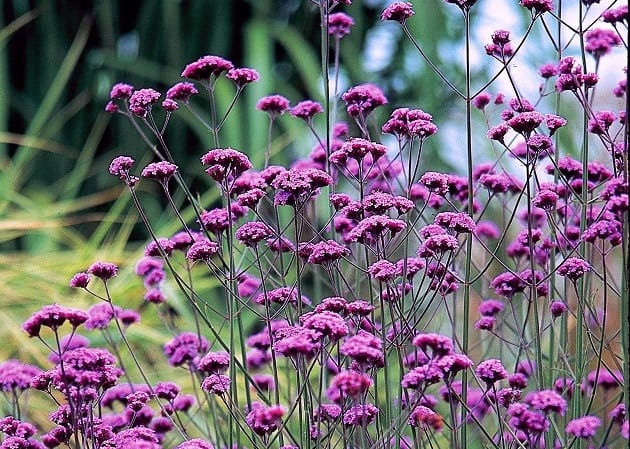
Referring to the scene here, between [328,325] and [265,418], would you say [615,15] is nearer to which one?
[328,325]

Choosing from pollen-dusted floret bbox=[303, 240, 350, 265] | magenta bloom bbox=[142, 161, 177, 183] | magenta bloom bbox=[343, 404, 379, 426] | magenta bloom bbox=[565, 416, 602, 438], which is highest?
magenta bloom bbox=[142, 161, 177, 183]

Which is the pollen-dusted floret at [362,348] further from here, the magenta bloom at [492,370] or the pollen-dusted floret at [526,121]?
the pollen-dusted floret at [526,121]

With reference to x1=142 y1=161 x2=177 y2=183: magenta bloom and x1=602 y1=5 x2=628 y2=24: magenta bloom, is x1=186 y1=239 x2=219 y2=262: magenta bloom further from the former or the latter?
x1=602 y1=5 x2=628 y2=24: magenta bloom

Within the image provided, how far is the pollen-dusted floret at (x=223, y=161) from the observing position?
104cm

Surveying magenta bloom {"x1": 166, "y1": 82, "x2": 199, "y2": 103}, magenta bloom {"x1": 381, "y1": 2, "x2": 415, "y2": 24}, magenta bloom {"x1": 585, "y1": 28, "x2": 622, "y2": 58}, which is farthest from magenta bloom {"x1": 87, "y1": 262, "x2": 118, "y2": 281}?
magenta bloom {"x1": 585, "y1": 28, "x2": 622, "y2": 58}

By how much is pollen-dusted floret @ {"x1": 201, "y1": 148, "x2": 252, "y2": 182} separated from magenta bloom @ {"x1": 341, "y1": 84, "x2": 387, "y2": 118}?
20 cm

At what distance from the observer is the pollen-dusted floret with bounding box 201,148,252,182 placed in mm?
1043

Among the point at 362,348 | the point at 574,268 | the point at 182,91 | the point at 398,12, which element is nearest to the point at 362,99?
the point at 398,12

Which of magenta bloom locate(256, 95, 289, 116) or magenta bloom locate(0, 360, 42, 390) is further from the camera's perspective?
magenta bloom locate(256, 95, 289, 116)

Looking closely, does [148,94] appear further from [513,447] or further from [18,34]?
[18,34]

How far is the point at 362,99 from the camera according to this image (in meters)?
1.20

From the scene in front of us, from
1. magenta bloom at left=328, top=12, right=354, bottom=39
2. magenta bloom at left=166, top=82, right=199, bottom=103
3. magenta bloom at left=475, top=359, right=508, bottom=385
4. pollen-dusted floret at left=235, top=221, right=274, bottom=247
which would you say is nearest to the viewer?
magenta bloom at left=475, top=359, right=508, bottom=385

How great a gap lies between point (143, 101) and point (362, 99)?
0.89 feet

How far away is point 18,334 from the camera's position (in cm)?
210
